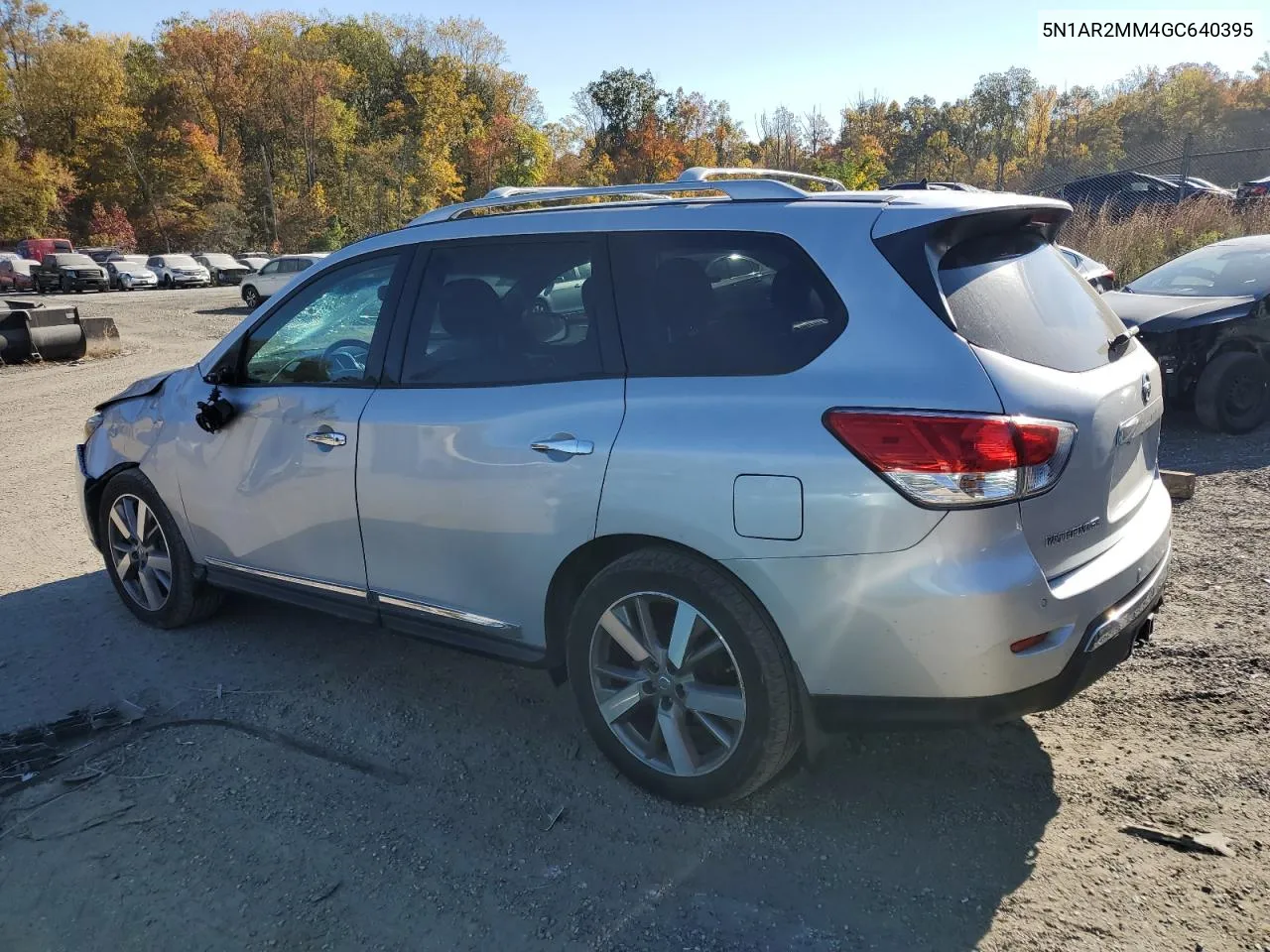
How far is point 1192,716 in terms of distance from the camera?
3.50 m

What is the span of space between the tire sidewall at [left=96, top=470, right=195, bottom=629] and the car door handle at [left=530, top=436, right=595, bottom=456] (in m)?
2.29

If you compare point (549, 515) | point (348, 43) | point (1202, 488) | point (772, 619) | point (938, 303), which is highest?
point (348, 43)

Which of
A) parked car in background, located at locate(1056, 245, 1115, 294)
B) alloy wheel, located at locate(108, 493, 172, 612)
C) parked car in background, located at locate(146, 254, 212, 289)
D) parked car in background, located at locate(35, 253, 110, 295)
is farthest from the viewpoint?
parked car in background, located at locate(146, 254, 212, 289)

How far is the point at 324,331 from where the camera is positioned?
3969mm

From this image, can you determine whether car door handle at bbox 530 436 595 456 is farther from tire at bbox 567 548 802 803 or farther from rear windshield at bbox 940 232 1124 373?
rear windshield at bbox 940 232 1124 373

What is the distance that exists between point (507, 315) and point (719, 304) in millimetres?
842

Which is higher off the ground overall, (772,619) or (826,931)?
(772,619)

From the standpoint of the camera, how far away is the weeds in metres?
15.1

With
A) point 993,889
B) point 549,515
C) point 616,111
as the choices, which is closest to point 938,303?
point 549,515

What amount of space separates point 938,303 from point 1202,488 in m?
4.81

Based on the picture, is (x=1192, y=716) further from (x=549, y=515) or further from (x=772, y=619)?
(x=549, y=515)

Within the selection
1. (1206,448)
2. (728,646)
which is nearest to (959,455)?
(728,646)

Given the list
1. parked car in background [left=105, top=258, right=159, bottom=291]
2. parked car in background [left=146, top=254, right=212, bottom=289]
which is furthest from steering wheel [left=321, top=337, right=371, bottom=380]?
parked car in background [left=146, top=254, right=212, bottom=289]

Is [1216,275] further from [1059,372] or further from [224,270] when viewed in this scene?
[224,270]
